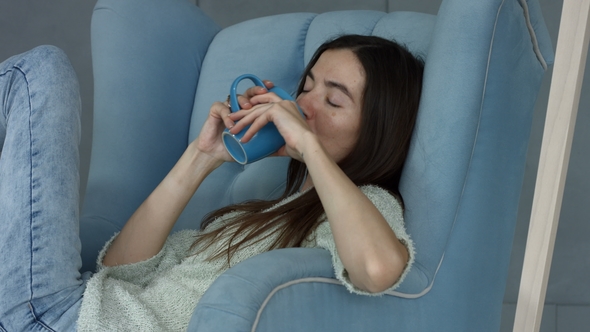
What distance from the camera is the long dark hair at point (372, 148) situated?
1.09 m

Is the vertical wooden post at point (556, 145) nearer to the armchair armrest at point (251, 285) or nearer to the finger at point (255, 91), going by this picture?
the armchair armrest at point (251, 285)

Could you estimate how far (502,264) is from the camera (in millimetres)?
1105

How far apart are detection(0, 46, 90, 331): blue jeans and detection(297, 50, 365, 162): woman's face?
0.40 metres

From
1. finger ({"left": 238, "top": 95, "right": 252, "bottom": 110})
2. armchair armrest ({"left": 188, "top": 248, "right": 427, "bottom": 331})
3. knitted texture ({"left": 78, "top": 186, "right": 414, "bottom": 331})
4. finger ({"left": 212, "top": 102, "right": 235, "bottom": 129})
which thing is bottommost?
knitted texture ({"left": 78, "top": 186, "right": 414, "bottom": 331})

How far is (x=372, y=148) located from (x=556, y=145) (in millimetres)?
299

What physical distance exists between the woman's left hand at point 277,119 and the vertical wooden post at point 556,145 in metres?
0.38

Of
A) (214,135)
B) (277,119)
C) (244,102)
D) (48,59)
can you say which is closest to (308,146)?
(277,119)

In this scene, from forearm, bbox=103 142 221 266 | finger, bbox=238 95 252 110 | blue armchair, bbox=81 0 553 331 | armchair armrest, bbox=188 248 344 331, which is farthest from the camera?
forearm, bbox=103 142 221 266

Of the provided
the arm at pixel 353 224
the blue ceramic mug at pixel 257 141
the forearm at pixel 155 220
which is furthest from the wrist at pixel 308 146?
the forearm at pixel 155 220

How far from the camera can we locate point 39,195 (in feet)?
3.14

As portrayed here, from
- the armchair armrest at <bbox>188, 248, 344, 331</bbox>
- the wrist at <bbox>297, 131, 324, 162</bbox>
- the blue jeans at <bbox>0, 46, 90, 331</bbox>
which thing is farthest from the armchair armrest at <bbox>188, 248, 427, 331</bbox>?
the blue jeans at <bbox>0, 46, 90, 331</bbox>

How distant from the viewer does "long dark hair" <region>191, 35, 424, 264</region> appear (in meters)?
1.09

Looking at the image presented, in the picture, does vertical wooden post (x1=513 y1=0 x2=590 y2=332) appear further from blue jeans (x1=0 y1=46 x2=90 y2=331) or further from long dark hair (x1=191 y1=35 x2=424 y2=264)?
blue jeans (x1=0 y1=46 x2=90 y2=331)

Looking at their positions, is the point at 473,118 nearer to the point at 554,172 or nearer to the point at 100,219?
the point at 554,172
